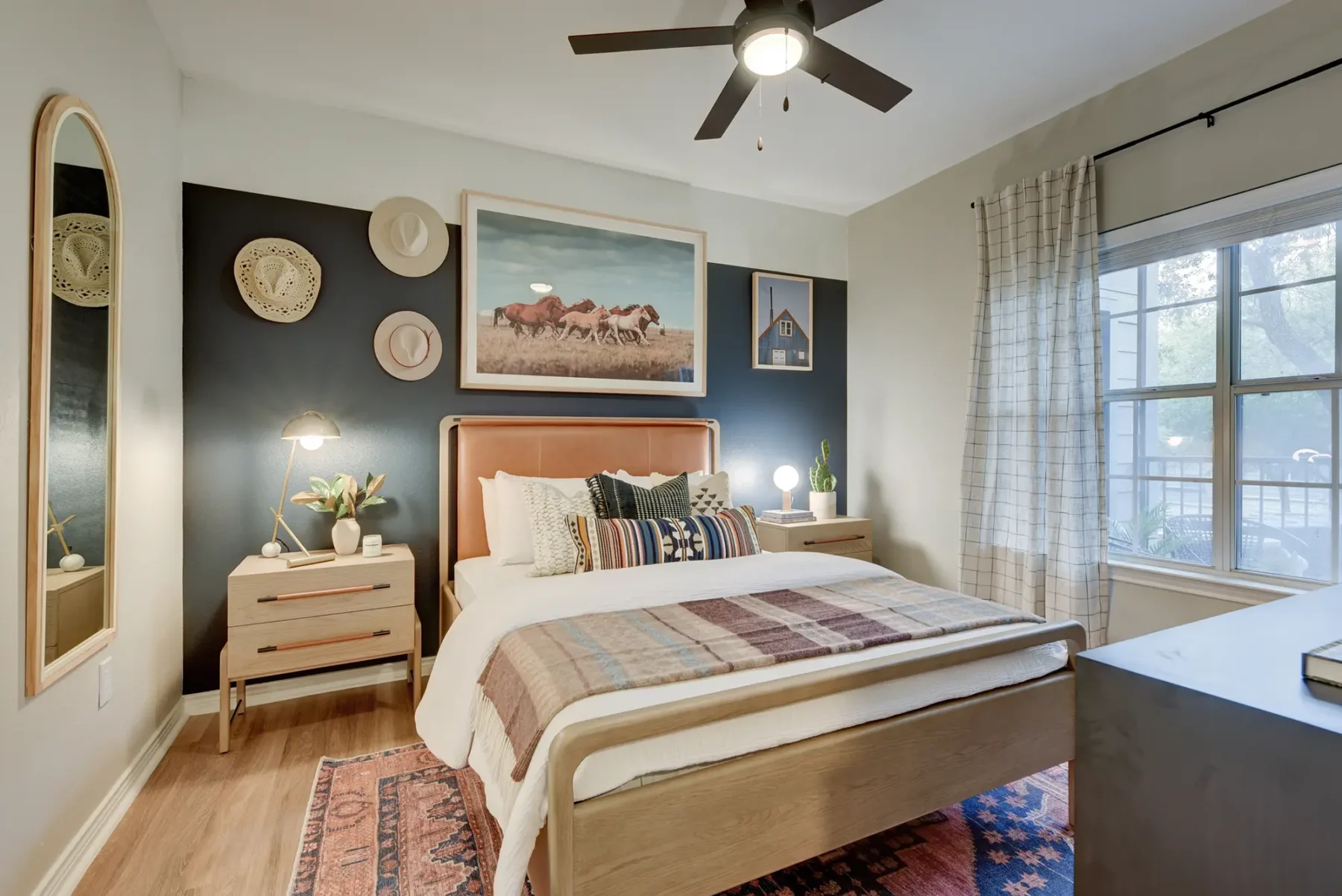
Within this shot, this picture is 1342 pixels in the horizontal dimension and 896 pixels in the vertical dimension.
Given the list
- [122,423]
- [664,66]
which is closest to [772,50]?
[664,66]

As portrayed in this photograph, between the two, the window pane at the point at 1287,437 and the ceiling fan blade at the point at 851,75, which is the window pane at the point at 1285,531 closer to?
the window pane at the point at 1287,437

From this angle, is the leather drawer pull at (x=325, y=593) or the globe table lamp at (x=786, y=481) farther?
the globe table lamp at (x=786, y=481)

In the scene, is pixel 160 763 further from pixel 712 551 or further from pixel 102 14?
pixel 102 14

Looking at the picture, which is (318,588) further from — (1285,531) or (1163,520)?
(1285,531)

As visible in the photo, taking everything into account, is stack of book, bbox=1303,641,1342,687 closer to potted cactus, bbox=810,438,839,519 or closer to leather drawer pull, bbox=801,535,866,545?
leather drawer pull, bbox=801,535,866,545

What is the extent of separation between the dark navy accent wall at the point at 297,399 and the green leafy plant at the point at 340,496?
10cm

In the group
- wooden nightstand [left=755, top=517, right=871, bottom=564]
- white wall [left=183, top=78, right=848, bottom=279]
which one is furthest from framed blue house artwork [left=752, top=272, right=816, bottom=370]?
wooden nightstand [left=755, top=517, right=871, bottom=564]

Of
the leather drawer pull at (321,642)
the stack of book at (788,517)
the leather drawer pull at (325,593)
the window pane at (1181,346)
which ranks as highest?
the window pane at (1181,346)

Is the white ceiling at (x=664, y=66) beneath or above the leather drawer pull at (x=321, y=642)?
above

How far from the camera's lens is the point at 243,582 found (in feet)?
7.86

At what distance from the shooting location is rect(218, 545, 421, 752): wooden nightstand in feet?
7.82

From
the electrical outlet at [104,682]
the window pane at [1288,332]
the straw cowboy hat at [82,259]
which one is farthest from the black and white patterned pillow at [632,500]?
the window pane at [1288,332]

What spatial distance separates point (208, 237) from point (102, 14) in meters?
1.00

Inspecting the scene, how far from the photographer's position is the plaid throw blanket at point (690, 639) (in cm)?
147
